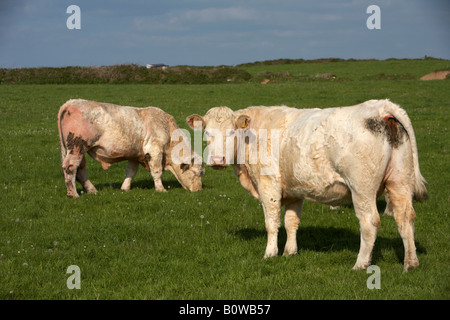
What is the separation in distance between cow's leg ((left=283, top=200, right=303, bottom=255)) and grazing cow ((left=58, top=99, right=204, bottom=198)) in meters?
5.36

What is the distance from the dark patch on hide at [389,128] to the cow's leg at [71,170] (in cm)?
774

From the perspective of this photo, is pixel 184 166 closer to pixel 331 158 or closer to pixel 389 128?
pixel 331 158

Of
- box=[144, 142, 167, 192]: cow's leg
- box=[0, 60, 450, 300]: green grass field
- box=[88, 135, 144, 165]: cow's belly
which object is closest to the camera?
box=[0, 60, 450, 300]: green grass field

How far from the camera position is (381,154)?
6.30m

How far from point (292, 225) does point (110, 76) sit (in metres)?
47.4

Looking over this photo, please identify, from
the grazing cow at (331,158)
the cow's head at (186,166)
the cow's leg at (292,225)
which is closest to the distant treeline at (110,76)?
the cow's head at (186,166)

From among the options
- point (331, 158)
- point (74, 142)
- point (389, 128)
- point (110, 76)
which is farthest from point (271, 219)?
point (110, 76)

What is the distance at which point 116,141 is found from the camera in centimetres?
1241

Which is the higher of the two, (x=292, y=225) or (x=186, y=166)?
(x=186, y=166)

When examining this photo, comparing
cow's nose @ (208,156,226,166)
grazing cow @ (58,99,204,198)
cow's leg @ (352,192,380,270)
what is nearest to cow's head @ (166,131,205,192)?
→ grazing cow @ (58,99,204,198)

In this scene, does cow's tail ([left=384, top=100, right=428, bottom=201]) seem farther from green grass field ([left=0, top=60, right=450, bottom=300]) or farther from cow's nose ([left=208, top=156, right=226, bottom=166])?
cow's nose ([left=208, top=156, right=226, bottom=166])

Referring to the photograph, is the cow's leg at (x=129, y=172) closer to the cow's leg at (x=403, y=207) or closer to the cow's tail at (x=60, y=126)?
the cow's tail at (x=60, y=126)

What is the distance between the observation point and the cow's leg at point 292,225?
25.7 ft

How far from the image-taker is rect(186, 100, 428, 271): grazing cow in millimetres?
6359
